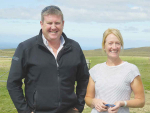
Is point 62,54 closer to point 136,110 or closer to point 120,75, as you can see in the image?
point 120,75

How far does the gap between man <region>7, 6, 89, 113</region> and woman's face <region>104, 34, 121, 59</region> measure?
53cm

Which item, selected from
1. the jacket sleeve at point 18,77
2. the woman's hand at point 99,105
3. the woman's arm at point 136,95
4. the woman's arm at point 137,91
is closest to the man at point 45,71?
the jacket sleeve at point 18,77

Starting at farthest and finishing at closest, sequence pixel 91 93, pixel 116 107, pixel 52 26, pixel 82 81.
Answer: pixel 82 81
pixel 91 93
pixel 52 26
pixel 116 107

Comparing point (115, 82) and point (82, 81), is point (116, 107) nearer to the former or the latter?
point (115, 82)

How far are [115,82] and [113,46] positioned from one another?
18.2 inches

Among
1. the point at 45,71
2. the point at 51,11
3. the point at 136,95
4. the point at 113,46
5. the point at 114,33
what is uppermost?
the point at 51,11

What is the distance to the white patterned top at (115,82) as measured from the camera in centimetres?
277

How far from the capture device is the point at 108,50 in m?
2.87

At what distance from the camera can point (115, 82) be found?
2.79 meters

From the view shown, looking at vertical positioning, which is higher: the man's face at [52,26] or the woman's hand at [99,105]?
the man's face at [52,26]

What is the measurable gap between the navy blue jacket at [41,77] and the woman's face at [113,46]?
1.70ft

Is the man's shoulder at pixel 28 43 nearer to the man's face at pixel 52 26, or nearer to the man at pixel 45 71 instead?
the man at pixel 45 71

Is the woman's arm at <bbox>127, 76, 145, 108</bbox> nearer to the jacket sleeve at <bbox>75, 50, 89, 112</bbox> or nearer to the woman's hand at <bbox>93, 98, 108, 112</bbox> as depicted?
the woman's hand at <bbox>93, 98, 108, 112</bbox>

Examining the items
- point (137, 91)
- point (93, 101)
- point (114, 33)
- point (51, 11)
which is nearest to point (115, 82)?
point (137, 91)
